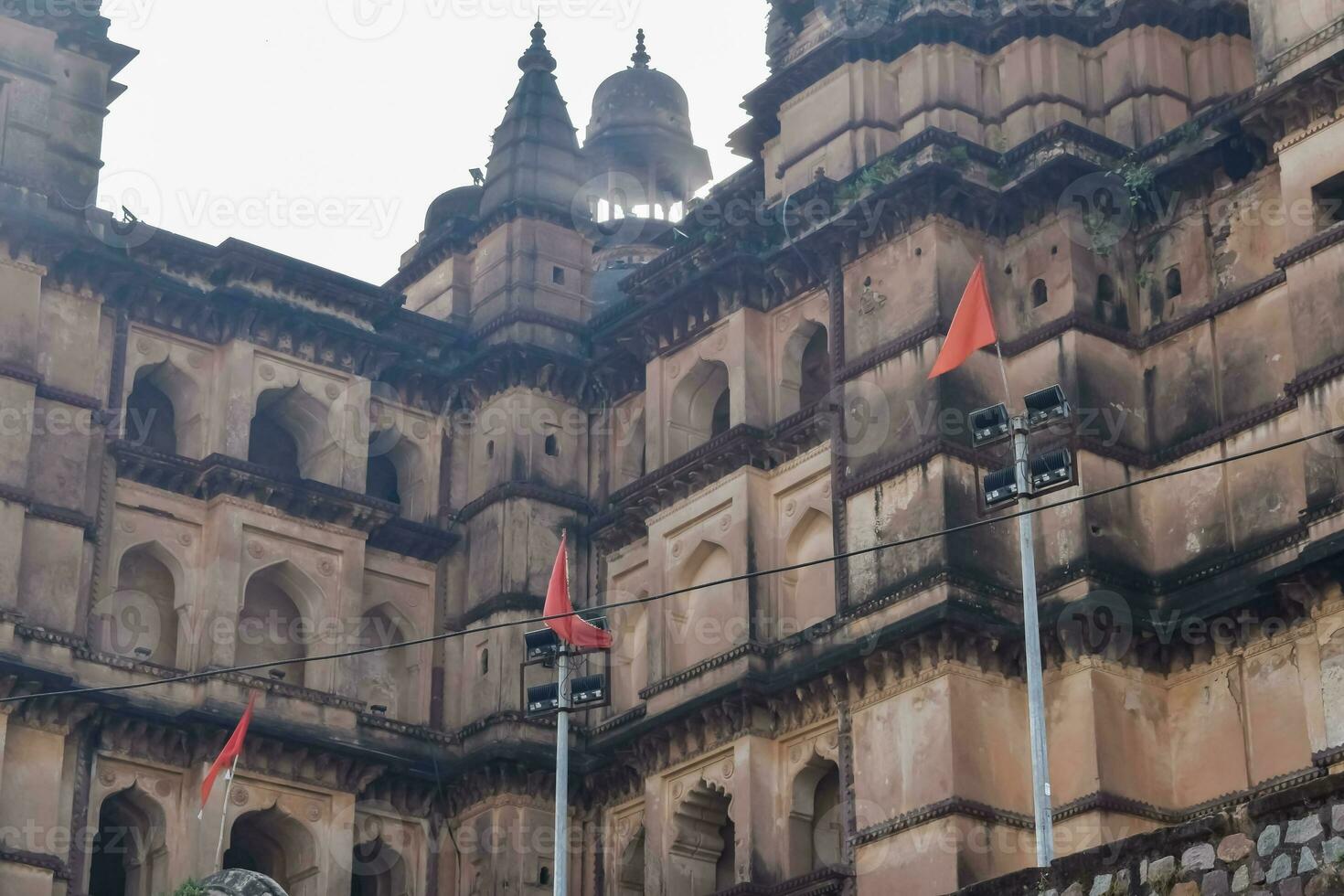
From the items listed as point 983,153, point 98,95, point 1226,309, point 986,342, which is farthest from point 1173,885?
point 98,95

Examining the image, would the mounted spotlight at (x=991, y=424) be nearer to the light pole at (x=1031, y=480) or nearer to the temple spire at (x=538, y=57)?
the light pole at (x=1031, y=480)

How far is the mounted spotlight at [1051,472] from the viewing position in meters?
25.8

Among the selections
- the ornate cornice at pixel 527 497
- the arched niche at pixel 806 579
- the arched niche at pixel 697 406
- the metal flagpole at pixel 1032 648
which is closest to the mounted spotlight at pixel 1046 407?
the metal flagpole at pixel 1032 648

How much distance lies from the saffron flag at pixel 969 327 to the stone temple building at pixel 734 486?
2.25 metres

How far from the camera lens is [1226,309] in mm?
32812

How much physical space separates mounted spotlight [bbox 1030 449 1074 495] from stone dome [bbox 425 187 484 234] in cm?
2144

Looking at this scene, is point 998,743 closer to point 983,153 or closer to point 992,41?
point 983,153

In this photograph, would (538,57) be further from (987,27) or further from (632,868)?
(632,868)

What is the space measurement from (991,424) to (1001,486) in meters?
0.70

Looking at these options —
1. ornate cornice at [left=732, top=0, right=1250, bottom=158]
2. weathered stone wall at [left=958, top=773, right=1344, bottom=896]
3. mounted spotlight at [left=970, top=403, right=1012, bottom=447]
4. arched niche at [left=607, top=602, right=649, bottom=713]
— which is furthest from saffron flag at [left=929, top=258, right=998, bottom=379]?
weathered stone wall at [left=958, top=773, right=1344, bottom=896]

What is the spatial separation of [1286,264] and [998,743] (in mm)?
6638

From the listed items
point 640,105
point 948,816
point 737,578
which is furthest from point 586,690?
point 640,105

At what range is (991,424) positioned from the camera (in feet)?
87.7

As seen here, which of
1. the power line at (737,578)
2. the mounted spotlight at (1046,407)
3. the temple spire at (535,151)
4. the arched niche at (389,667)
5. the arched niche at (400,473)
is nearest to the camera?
the mounted spotlight at (1046,407)
